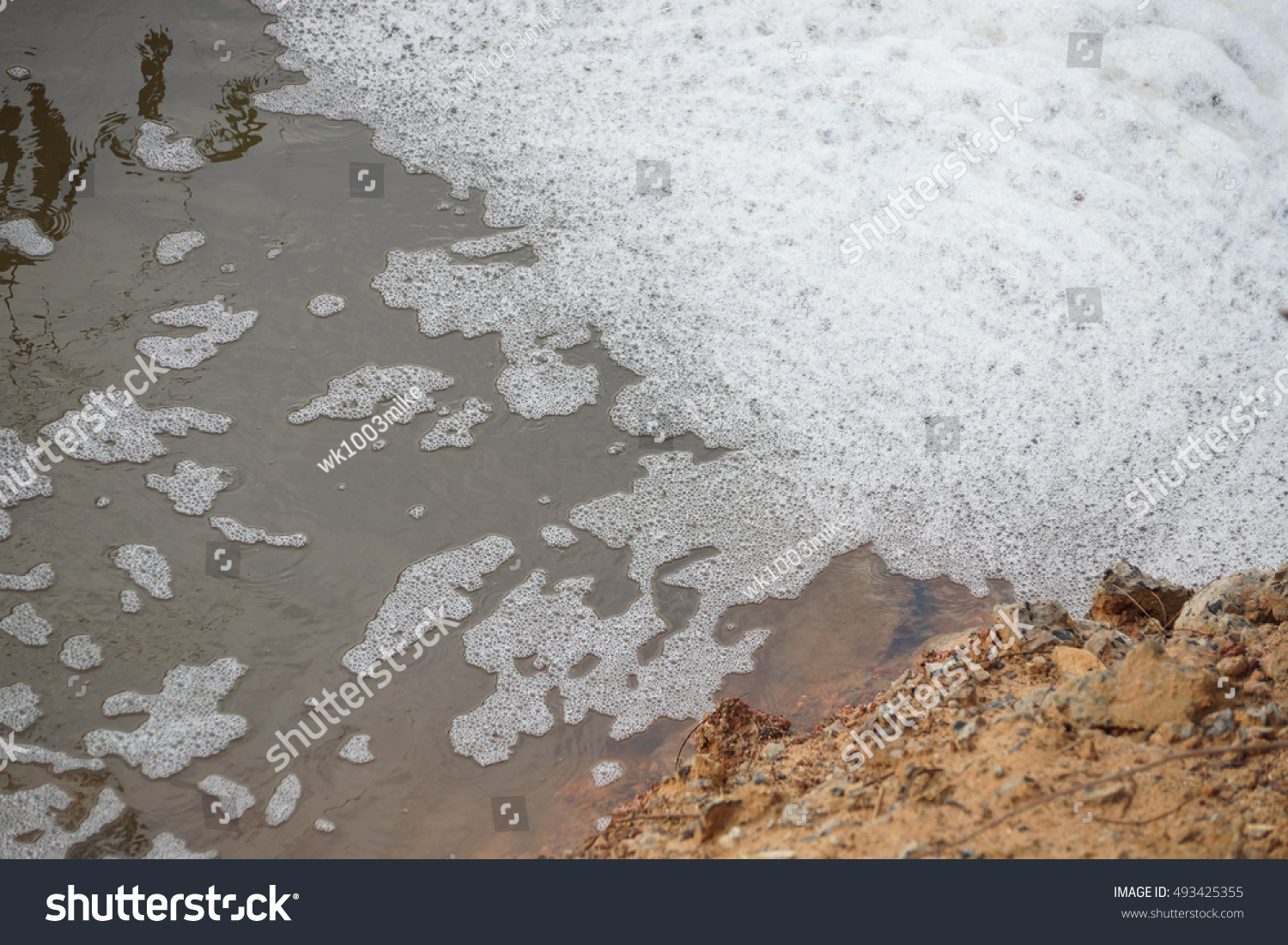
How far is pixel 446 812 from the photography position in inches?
135

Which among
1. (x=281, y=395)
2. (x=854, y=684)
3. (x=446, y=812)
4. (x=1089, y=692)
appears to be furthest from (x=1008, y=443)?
(x=281, y=395)

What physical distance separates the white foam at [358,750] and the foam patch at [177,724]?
0.43 metres

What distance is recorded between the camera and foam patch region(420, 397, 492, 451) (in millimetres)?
4543

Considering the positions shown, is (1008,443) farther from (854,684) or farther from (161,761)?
(161,761)

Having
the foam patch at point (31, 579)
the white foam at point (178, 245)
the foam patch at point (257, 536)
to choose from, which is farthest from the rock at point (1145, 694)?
the white foam at point (178, 245)

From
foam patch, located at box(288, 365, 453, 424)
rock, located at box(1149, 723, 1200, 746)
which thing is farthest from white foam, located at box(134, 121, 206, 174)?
rock, located at box(1149, 723, 1200, 746)

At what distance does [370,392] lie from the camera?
15.3ft

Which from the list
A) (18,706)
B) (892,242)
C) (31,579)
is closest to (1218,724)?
(892,242)

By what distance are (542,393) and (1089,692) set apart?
118 inches

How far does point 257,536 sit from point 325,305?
1.46 meters

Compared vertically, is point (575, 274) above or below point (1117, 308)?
below

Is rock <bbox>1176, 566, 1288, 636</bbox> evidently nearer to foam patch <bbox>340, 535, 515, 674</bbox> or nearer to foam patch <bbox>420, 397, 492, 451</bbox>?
foam patch <bbox>340, 535, 515, 674</bbox>

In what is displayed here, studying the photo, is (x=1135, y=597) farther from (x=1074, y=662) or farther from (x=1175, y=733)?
(x=1175, y=733)

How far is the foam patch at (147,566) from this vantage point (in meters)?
3.95
